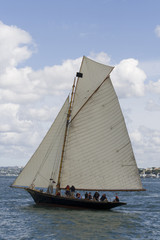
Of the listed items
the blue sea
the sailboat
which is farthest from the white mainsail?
the blue sea

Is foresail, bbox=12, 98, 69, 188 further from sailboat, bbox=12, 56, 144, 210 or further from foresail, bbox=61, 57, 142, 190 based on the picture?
foresail, bbox=61, 57, 142, 190

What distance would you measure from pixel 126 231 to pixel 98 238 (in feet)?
15.5

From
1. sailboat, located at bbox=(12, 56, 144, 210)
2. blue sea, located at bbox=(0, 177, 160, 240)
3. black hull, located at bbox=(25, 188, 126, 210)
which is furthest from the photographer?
sailboat, located at bbox=(12, 56, 144, 210)

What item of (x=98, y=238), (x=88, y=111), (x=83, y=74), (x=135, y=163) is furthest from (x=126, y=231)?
(x=83, y=74)

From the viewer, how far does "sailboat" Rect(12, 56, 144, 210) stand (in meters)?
43.6

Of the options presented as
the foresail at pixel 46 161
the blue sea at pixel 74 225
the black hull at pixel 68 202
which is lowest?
the blue sea at pixel 74 225

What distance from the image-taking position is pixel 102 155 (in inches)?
1720

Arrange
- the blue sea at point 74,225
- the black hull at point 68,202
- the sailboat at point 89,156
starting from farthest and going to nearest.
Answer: the sailboat at point 89,156
the black hull at point 68,202
the blue sea at point 74,225

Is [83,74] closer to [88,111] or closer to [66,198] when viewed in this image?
[88,111]

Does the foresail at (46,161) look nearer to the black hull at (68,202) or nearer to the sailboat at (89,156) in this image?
the sailboat at (89,156)

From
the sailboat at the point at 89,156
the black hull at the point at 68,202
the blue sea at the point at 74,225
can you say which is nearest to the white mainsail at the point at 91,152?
the sailboat at the point at 89,156

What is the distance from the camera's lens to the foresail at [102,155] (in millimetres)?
43594

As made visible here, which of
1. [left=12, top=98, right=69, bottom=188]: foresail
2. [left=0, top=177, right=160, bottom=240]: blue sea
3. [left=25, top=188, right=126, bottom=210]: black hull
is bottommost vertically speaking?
[left=0, top=177, right=160, bottom=240]: blue sea

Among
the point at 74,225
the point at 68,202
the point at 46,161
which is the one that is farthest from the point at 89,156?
the point at 74,225
